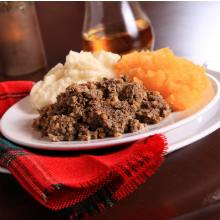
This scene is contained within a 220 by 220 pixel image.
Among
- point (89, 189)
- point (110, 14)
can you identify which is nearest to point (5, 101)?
point (110, 14)

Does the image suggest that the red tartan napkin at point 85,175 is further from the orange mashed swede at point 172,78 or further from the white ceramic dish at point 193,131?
the orange mashed swede at point 172,78

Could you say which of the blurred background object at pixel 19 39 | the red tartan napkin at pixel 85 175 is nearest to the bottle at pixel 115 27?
the blurred background object at pixel 19 39

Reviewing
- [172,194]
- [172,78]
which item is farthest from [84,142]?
[172,78]

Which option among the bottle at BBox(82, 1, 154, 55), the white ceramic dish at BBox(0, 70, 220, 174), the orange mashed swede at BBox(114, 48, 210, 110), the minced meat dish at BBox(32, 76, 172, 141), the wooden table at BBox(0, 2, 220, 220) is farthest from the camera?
the bottle at BBox(82, 1, 154, 55)

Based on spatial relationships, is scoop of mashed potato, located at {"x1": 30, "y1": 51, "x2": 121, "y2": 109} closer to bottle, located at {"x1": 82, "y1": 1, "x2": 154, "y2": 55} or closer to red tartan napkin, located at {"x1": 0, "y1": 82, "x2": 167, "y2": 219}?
bottle, located at {"x1": 82, "y1": 1, "x2": 154, "y2": 55}

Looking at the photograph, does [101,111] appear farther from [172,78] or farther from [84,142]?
[172,78]

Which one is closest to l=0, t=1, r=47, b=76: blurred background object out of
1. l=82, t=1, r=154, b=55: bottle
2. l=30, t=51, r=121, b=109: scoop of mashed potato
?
l=82, t=1, r=154, b=55: bottle
